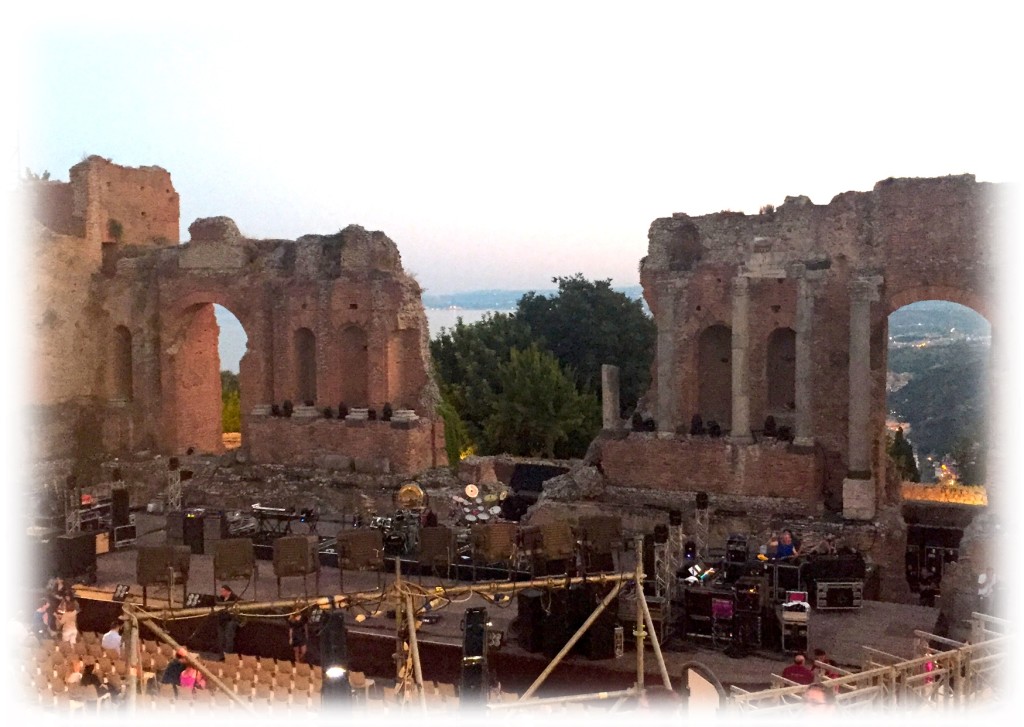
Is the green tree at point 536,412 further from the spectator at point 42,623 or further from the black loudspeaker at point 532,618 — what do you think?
the spectator at point 42,623

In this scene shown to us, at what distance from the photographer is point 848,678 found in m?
8.34

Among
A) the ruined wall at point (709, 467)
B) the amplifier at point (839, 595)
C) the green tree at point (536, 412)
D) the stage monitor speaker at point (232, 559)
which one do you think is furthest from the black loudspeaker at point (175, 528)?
the green tree at point (536, 412)

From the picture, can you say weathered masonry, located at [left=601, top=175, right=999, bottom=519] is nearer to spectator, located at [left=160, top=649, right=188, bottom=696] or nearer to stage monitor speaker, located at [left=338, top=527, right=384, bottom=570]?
stage monitor speaker, located at [left=338, top=527, right=384, bottom=570]

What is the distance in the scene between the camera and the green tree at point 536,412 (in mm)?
36688

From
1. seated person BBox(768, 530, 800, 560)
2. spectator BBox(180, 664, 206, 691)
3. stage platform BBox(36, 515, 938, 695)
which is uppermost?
seated person BBox(768, 530, 800, 560)

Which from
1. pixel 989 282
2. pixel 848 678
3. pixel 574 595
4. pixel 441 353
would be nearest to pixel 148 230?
pixel 441 353

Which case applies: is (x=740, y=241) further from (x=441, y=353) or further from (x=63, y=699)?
(x=441, y=353)

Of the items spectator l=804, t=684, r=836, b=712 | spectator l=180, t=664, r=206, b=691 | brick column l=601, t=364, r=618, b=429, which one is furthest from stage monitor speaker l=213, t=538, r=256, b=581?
spectator l=804, t=684, r=836, b=712

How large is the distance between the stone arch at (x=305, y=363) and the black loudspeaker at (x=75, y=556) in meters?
7.96

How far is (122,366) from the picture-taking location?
27.8 meters

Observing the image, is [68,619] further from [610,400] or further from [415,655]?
[610,400]

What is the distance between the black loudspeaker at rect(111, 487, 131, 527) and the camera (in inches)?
829

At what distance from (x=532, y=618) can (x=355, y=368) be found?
12.8 meters

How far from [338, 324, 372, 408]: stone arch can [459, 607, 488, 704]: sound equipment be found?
17.5m
